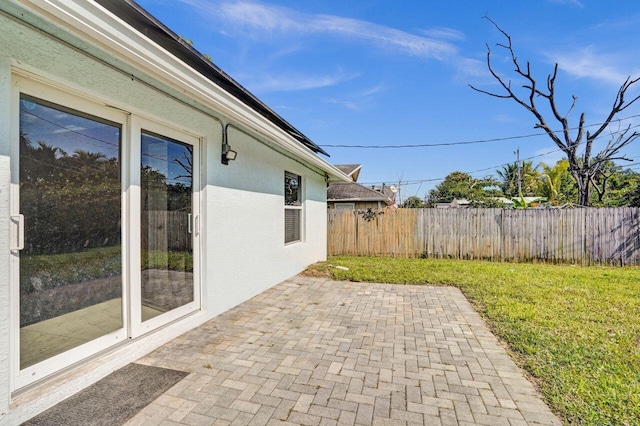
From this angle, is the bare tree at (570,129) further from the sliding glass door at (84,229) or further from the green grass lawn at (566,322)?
the sliding glass door at (84,229)

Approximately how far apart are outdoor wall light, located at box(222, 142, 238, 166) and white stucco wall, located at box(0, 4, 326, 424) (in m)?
0.09

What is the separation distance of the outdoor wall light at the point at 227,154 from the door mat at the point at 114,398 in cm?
275

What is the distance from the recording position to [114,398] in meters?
2.41

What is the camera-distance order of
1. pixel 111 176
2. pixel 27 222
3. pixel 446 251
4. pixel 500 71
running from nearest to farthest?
A: pixel 27 222
pixel 111 176
pixel 446 251
pixel 500 71

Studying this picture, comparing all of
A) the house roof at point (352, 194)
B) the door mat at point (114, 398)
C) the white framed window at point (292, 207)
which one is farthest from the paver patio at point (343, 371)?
the house roof at point (352, 194)

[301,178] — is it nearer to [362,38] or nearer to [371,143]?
[362,38]

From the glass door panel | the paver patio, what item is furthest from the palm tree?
the glass door panel

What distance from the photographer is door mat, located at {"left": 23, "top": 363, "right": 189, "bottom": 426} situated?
84.2 inches

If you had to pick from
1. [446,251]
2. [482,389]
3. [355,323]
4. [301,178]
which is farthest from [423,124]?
[482,389]

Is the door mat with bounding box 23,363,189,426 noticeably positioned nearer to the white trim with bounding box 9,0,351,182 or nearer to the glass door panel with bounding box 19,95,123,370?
the glass door panel with bounding box 19,95,123,370

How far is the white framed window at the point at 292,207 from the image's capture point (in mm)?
7234

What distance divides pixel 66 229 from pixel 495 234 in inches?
Answer: 433

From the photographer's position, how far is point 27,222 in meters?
2.25

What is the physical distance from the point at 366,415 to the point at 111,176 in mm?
2990
